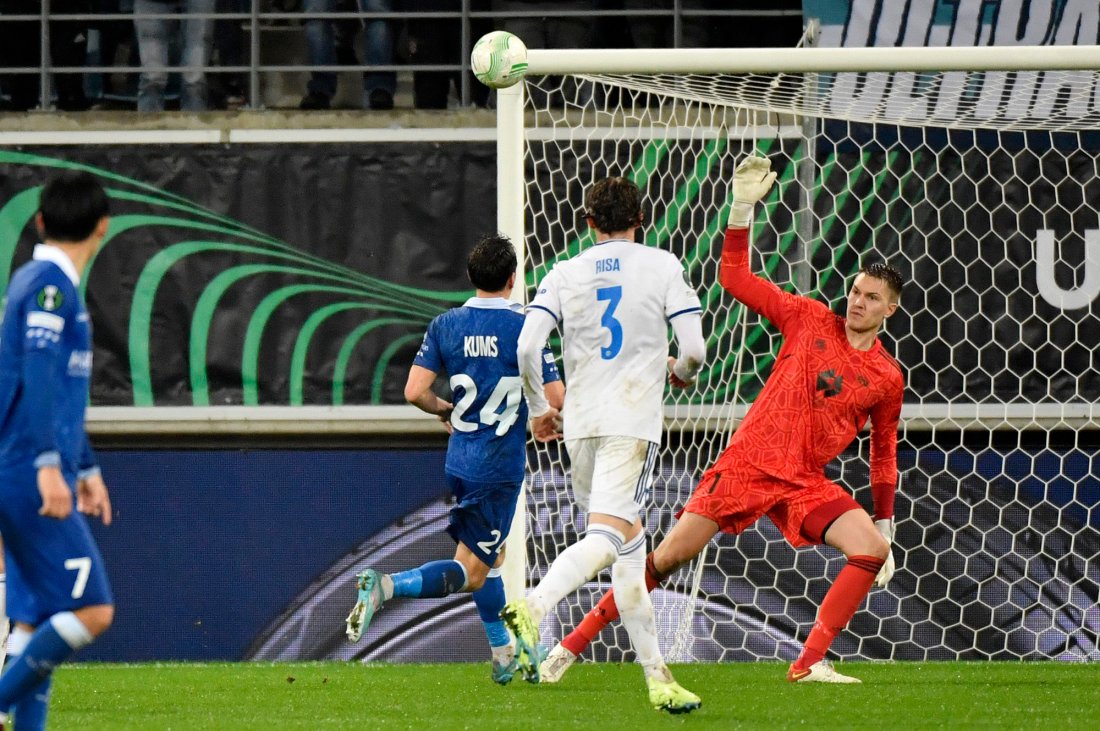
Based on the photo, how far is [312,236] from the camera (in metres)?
9.13

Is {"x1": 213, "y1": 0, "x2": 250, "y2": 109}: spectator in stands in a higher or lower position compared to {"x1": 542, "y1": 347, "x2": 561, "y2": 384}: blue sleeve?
higher

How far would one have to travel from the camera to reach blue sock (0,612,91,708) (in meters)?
3.59

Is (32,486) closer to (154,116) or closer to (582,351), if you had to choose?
(582,351)

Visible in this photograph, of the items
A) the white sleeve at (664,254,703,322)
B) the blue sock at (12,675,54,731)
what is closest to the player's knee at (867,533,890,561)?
Result: the white sleeve at (664,254,703,322)

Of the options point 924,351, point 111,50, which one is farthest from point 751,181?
point 111,50

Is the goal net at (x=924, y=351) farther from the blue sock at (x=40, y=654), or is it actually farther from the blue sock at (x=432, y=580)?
the blue sock at (x=40, y=654)

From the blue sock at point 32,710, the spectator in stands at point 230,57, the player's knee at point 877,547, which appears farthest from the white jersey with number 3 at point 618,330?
the spectator in stands at point 230,57

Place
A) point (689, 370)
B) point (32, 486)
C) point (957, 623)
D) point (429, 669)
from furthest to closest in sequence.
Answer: point (957, 623) < point (429, 669) < point (689, 370) < point (32, 486)

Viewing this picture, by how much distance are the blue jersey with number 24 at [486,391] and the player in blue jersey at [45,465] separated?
2.36m

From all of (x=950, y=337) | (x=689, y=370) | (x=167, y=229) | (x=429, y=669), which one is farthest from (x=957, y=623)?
(x=167, y=229)

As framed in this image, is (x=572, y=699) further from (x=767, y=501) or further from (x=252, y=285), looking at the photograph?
(x=252, y=285)

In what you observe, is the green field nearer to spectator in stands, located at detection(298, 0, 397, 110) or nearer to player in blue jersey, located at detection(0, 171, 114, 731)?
player in blue jersey, located at detection(0, 171, 114, 731)

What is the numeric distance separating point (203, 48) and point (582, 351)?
5623 millimetres

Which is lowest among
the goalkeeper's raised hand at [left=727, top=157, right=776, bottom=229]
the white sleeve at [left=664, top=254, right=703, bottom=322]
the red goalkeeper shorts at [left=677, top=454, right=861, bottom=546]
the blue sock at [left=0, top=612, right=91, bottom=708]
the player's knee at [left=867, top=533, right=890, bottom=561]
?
the player's knee at [left=867, top=533, right=890, bottom=561]
